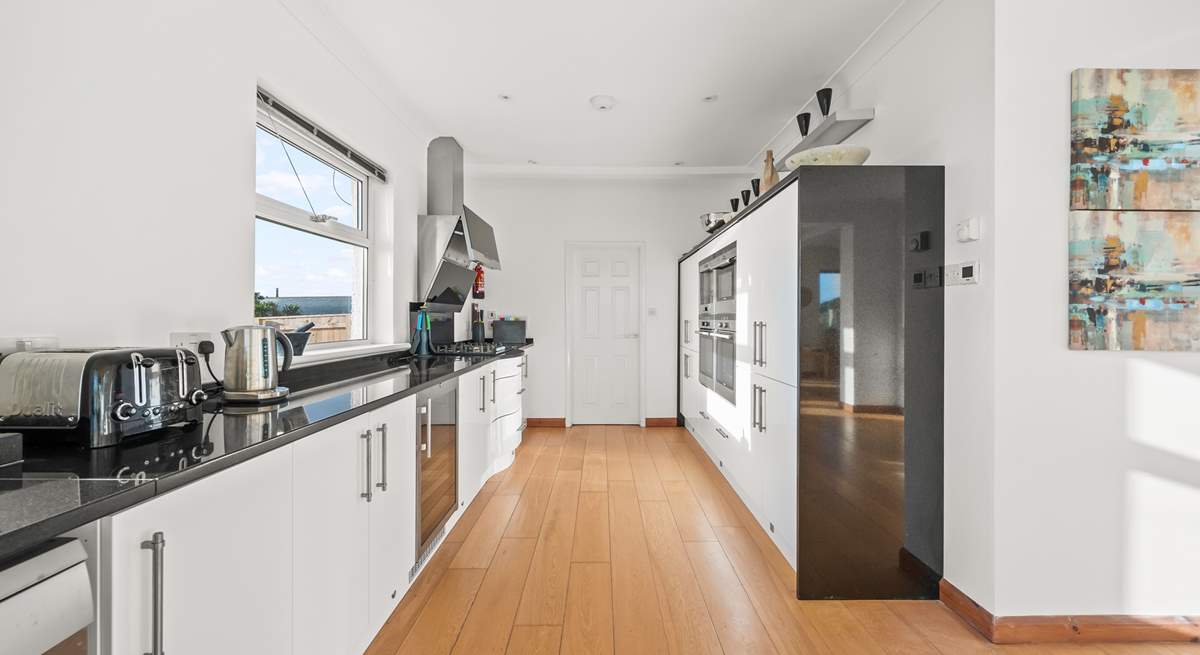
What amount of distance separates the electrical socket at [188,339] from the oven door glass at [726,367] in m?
2.56

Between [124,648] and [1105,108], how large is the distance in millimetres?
2981

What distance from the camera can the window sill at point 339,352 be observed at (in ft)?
7.76

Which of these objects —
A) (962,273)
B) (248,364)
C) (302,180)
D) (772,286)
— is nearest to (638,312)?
(772,286)

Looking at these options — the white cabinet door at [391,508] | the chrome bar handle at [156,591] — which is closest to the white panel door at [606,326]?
the white cabinet door at [391,508]

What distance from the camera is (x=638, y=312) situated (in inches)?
216

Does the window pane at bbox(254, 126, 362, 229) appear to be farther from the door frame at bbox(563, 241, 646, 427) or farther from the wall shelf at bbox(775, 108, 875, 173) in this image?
the door frame at bbox(563, 241, 646, 427)

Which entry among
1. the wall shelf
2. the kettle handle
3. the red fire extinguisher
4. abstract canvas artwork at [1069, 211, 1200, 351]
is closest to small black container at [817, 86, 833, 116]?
the wall shelf

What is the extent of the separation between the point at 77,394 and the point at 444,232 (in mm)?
2697

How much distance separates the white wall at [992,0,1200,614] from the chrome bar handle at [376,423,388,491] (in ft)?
7.03

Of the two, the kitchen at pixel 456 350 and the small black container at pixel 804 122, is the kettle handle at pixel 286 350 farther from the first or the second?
the small black container at pixel 804 122

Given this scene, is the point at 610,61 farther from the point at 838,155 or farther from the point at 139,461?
the point at 139,461

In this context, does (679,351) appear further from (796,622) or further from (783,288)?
(796,622)

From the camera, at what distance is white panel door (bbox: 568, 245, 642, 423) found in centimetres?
549

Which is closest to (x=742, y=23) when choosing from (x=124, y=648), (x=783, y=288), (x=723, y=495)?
(x=783, y=288)
